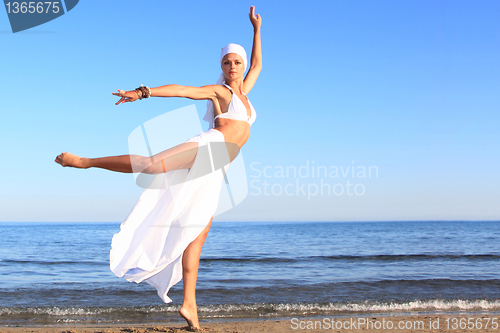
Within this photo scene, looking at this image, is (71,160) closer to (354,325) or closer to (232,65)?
(232,65)

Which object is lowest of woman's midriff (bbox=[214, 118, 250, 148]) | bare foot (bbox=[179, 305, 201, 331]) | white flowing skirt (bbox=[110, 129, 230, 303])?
bare foot (bbox=[179, 305, 201, 331])

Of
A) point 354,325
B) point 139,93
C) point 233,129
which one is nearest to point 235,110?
point 233,129

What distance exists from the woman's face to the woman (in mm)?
11

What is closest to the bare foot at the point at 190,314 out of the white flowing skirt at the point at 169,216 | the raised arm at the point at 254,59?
the white flowing skirt at the point at 169,216

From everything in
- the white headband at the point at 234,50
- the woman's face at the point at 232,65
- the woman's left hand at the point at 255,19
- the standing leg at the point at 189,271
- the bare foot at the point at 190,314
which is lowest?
the bare foot at the point at 190,314

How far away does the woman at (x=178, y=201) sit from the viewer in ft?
10.2

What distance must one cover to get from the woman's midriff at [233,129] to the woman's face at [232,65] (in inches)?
18.7

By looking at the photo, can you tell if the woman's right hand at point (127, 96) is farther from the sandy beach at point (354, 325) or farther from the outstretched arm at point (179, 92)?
the sandy beach at point (354, 325)

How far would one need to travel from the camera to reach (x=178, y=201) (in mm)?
3320

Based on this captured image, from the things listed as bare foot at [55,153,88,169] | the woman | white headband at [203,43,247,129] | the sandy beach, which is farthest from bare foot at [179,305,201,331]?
white headband at [203,43,247,129]

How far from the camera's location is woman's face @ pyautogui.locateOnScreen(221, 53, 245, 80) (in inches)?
142

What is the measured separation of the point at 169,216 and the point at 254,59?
182 cm

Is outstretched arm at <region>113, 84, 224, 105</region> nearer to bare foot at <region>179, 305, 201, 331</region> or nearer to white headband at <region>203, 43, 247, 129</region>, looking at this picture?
white headband at <region>203, 43, 247, 129</region>

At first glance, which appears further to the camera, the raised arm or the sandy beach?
the sandy beach
